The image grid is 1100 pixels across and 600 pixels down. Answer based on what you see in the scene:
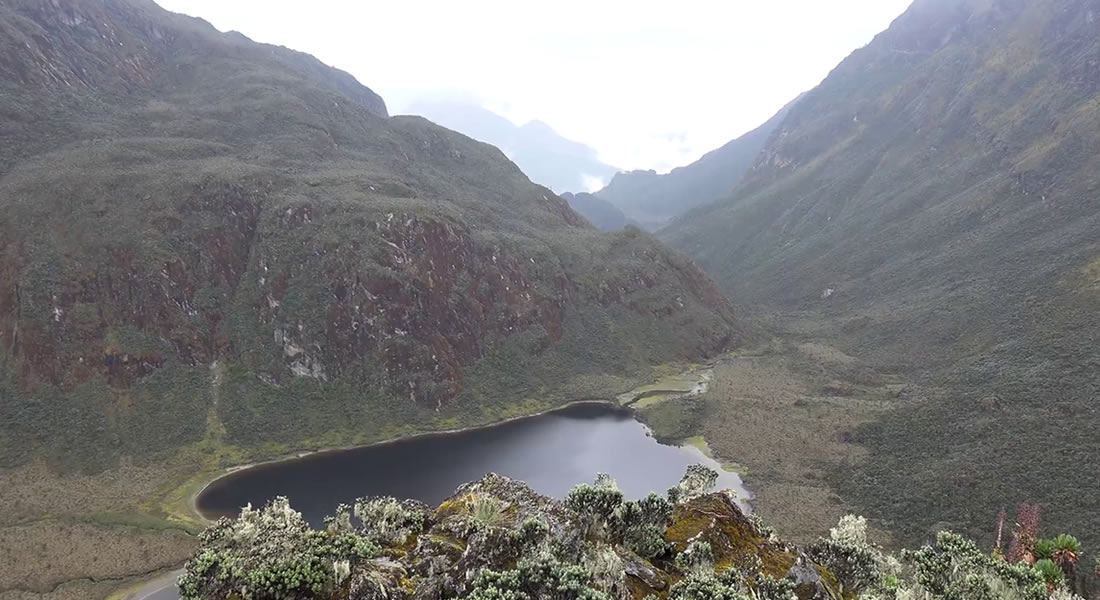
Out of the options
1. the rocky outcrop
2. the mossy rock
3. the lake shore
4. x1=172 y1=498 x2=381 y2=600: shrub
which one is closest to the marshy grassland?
the lake shore

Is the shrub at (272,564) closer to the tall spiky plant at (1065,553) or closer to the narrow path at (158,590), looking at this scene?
the tall spiky plant at (1065,553)

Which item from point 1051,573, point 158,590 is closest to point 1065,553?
point 1051,573

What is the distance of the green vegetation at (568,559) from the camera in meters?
20.8

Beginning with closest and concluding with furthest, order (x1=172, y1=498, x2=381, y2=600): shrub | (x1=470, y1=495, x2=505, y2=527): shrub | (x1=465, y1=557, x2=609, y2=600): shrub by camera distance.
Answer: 1. (x1=465, y1=557, x2=609, y2=600): shrub
2. (x1=172, y1=498, x2=381, y2=600): shrub
3. (x1=470, y1=495, x2=505, y2=527): shrub

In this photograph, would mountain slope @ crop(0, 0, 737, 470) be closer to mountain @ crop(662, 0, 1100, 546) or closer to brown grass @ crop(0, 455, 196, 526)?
brown grass @ crop(0, 455, 196, 526)

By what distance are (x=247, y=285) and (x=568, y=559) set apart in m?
120

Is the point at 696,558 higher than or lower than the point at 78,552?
lower

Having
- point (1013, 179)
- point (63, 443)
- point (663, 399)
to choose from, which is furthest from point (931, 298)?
point (63, 443)

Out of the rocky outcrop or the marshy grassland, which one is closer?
the rocky outcrop

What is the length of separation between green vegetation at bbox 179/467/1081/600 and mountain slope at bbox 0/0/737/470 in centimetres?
8616

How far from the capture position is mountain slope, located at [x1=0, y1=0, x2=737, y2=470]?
101938 millimetres

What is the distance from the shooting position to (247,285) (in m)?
125

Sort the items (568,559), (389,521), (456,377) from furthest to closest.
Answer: (456,377) < (389,521) < (568,559)

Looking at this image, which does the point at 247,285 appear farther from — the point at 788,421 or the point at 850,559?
the point at 850,559
